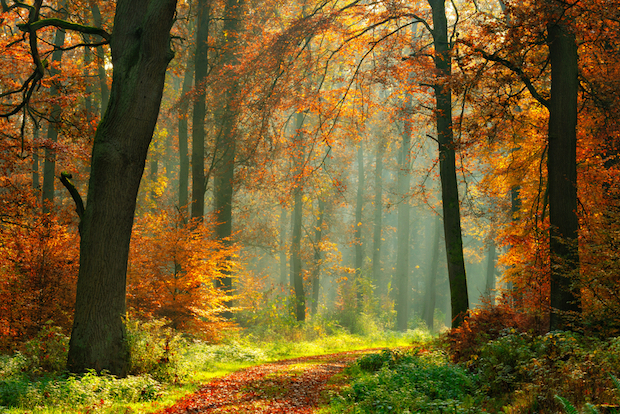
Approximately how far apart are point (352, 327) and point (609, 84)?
53.0 feet

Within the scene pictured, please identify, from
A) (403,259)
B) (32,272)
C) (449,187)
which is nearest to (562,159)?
(449,187)

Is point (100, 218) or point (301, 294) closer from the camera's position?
point (100, 218)

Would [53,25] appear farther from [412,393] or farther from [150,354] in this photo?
[412,393]

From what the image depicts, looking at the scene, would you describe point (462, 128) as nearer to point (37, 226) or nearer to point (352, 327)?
point (37, 226)

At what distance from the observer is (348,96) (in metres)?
12.5

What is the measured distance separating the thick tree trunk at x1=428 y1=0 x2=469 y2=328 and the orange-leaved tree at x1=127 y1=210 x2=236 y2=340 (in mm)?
5404

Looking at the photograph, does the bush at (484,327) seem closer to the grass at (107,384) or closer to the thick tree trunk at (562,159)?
the thick tree trunk at (562,159)

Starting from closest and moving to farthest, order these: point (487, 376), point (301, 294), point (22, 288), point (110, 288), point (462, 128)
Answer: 1. point (487, 376)
2. point (110, 288)
3. point (22, 288)
4. point (462, 128)
5. point (301, 294)

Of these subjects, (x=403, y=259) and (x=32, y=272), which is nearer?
(x=32, y=272)

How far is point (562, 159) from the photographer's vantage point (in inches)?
290

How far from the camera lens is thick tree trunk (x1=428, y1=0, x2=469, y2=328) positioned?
31.8 feet

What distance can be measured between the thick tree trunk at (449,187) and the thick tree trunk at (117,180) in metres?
6.03

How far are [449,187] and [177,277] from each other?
6913 mm

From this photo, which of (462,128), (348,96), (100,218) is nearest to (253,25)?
(348,96)
